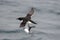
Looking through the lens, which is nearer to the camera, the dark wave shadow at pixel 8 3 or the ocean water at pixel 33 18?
the ocean water at pixel 33 18

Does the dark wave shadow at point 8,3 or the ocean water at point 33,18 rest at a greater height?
the dark wave shadow at point 8,3

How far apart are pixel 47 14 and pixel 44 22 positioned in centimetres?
160

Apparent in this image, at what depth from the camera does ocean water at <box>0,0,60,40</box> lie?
51.9 feet

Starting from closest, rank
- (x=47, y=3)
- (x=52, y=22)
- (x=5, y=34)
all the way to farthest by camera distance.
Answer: (x=5, y=34)
(x=52, y=22)
(x=47, y=3)

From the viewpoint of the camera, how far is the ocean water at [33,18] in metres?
15.8

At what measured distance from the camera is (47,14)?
19.0 m

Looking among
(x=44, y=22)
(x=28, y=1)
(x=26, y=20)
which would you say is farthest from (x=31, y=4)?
(x=26, y=20)

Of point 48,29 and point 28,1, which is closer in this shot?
point 48,29

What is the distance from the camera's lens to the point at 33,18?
1820 centimetres

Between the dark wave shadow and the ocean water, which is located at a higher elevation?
the dark wave shadow

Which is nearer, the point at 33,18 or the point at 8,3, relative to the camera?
the point at 33,18

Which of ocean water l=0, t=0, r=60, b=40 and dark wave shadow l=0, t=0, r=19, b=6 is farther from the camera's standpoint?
dark wave shadow l=0, t=0, r=19, b=6

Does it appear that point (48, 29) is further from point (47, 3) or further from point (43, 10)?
point (47, 3)

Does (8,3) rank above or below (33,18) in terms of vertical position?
above
